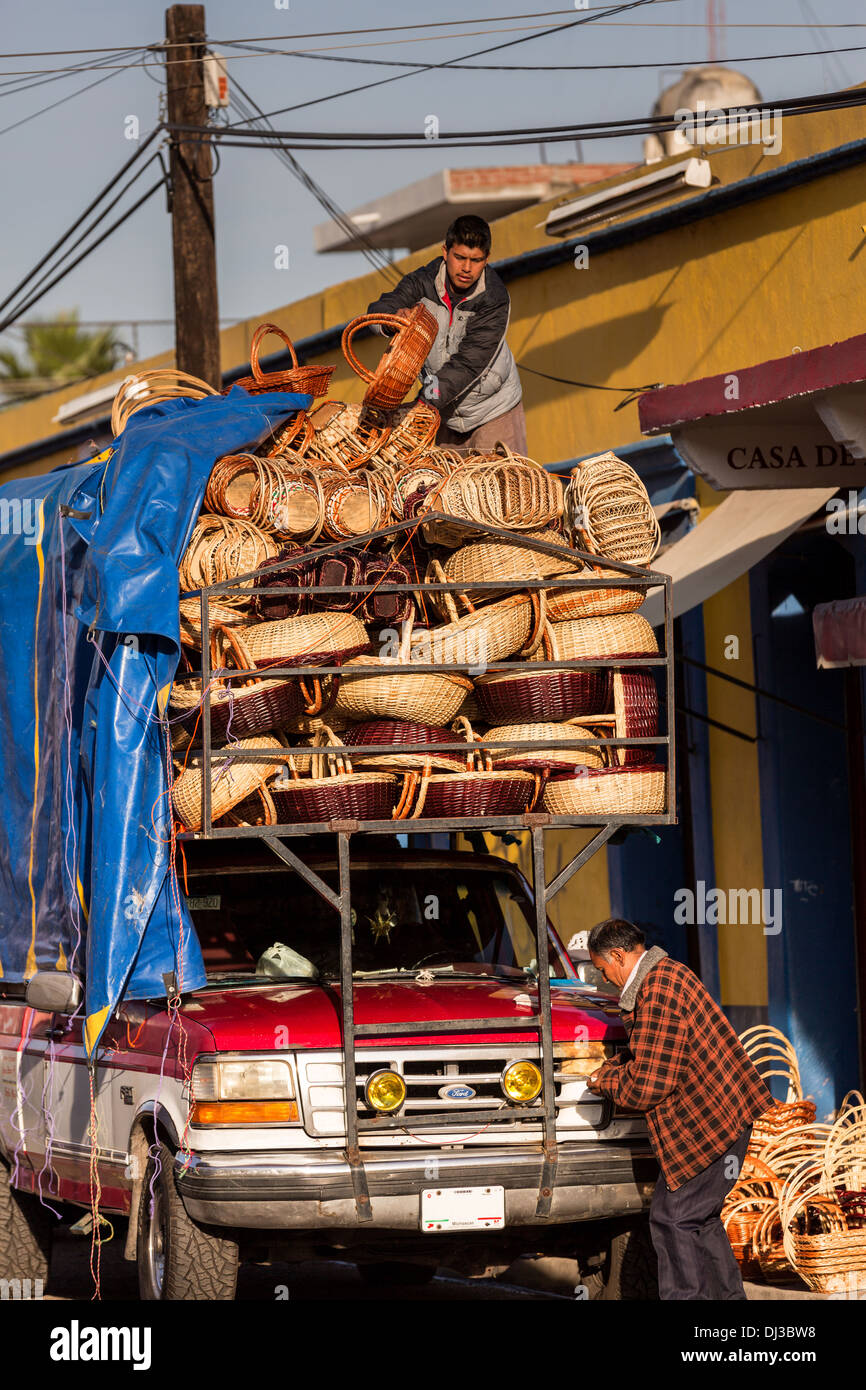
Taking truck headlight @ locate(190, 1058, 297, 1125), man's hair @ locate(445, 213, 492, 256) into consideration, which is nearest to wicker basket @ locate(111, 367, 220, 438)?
man's hair @ locate(445, 213, 492, 256)

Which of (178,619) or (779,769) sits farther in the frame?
(779,769)

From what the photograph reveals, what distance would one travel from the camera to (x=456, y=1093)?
24.6 feet

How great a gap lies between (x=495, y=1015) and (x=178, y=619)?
1.98 meters

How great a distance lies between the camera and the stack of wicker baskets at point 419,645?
787cm

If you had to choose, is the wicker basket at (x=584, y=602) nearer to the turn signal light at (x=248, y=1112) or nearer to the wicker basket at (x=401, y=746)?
the wicker basket at (x=401, y=746)

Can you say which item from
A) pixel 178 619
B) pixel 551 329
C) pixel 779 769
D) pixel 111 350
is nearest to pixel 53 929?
pixel 178 619

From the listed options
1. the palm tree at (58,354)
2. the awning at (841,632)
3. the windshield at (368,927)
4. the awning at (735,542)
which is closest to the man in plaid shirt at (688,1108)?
the windshield at (368,927)

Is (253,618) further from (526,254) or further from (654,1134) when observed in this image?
(526,254)

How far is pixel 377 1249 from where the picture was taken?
7590 millimetres

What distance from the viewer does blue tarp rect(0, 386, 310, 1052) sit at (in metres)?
7.87

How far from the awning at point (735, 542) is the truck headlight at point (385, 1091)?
5.02 meters

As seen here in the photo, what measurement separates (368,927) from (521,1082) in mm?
1437
